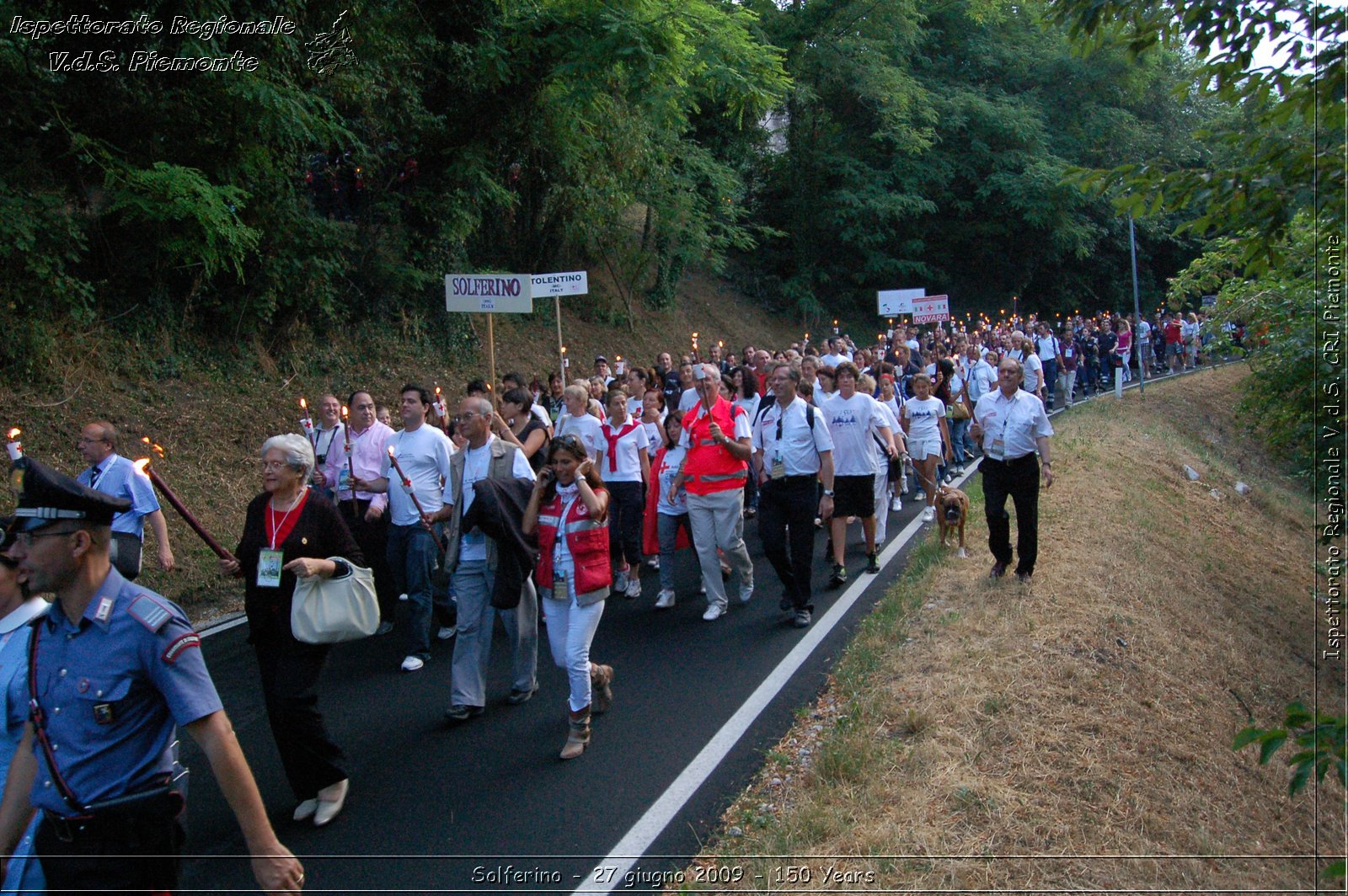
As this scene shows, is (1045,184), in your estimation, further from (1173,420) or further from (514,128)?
(514,128)

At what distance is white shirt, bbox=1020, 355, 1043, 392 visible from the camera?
1574 centimetres

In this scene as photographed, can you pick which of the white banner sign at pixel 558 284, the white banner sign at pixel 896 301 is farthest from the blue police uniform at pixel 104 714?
the white banner sign at pixel 896 301

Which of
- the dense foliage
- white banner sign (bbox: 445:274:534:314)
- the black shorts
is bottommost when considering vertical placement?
the black shorts

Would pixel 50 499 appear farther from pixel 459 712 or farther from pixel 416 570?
pixel 416 570

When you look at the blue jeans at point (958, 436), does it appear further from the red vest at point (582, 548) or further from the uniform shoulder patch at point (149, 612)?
the uniform shoulder patch at point (149, 612)

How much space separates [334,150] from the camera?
1755 centimetres

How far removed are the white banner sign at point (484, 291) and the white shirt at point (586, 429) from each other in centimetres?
292

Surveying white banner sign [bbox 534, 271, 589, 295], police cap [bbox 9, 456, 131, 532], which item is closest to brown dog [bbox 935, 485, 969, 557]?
white banner sign [bbox 534, 271, 589, 295]

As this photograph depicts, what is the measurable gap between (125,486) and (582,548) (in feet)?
11.9

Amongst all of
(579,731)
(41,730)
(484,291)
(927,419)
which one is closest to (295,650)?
(579,731)

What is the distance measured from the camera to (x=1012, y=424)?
27.4 feet

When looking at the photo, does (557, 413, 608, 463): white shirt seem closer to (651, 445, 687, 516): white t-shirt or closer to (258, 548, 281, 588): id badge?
(651, 445, 687, 516): white t-shirt

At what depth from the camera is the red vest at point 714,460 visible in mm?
8391

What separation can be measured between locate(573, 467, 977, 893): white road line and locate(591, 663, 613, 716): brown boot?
31.7 inches
